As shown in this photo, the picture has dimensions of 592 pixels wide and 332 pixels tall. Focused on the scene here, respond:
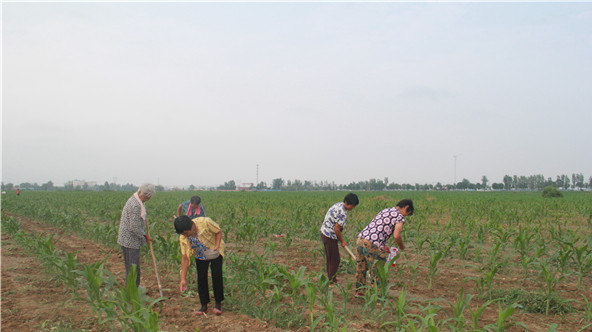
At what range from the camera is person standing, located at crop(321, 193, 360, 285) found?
438cm

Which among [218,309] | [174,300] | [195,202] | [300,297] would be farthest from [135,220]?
[300,297]

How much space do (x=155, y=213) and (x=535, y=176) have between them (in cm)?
19033

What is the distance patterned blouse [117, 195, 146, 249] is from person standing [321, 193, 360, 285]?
8.42ft

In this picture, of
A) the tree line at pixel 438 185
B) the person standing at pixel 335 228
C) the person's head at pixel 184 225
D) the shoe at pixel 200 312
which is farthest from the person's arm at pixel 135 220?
the tree line at pixel 438 185

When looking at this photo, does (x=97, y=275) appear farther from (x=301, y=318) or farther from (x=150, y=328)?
(x=301, y=318)

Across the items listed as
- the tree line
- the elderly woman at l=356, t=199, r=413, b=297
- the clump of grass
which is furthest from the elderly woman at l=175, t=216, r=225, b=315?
the tree line

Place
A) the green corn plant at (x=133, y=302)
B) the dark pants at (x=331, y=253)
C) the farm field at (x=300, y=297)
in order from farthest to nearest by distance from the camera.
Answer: the dark pants at (x=331, y=253)
the farm field at (x=300, y=297)
the green corn plant at (x=133, y=302)

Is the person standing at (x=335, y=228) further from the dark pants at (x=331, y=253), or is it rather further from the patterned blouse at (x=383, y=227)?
the patterned blouse at (x=383, y=227)

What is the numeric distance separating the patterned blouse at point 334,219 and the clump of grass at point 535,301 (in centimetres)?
228

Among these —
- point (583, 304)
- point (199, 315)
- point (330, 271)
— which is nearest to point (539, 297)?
point (583, 304)

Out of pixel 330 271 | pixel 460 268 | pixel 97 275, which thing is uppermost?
pixel 97 275

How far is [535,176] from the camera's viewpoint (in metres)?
154

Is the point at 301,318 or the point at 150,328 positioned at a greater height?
the point at 150,328

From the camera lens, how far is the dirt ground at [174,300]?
3.56 meters
